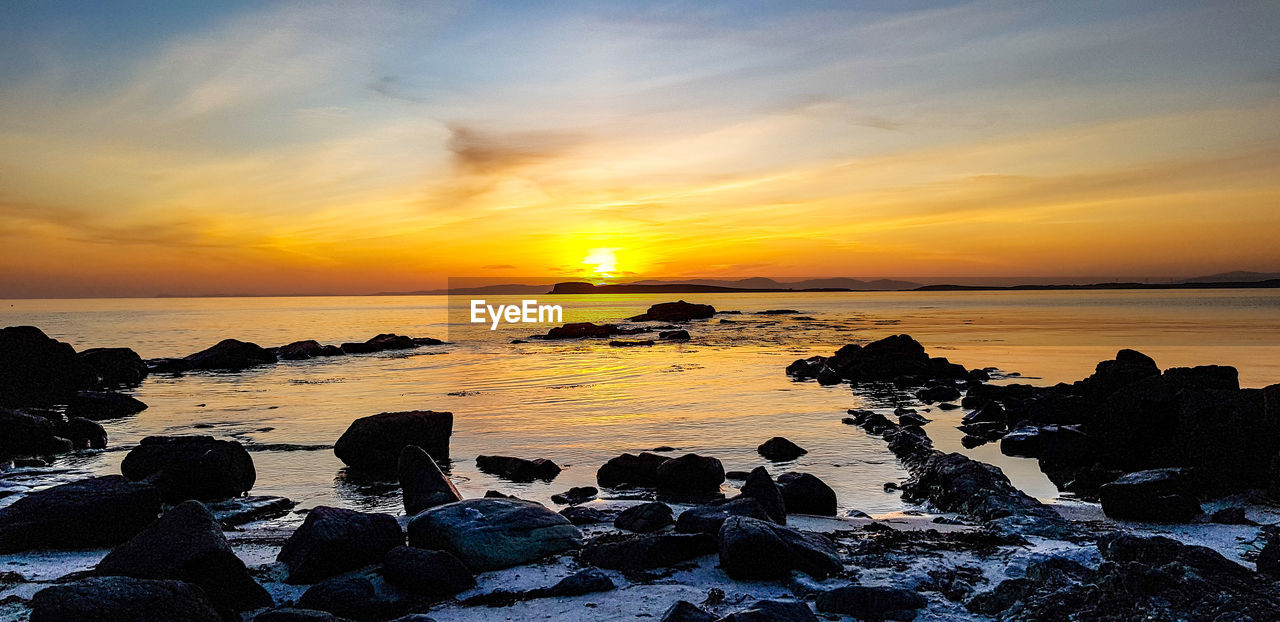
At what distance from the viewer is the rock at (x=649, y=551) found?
6785mm

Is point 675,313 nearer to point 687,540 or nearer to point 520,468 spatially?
point 520,468

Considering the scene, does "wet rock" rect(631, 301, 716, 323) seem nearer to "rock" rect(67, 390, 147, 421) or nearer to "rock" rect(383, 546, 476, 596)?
"rock" rect(67, 390, 147, 421)

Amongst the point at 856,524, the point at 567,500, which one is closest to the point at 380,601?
the point at 567,500

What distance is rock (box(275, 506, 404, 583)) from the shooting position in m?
6.62

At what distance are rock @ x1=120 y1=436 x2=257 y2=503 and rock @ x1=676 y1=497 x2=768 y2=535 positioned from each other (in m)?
7.12

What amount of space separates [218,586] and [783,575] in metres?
4.72

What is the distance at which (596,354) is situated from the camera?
38250 millimetres

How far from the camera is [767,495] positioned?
8.45 meters

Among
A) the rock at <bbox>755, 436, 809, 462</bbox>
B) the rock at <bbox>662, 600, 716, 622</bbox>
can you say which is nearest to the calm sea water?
the rock at <bbox>755, 436, 809, 462</bbox>

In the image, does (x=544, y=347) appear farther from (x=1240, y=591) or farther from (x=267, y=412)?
(x=1240, y=591)

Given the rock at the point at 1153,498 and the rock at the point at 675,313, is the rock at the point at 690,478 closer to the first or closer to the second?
the rock at the point at 1153,498

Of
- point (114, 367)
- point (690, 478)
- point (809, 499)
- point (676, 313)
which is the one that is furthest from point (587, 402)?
point (676, 313)

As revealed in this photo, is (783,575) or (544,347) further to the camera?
(544,347)

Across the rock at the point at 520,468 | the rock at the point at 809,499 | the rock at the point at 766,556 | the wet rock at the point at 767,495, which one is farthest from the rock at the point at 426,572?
the rock at the point at 520,468
